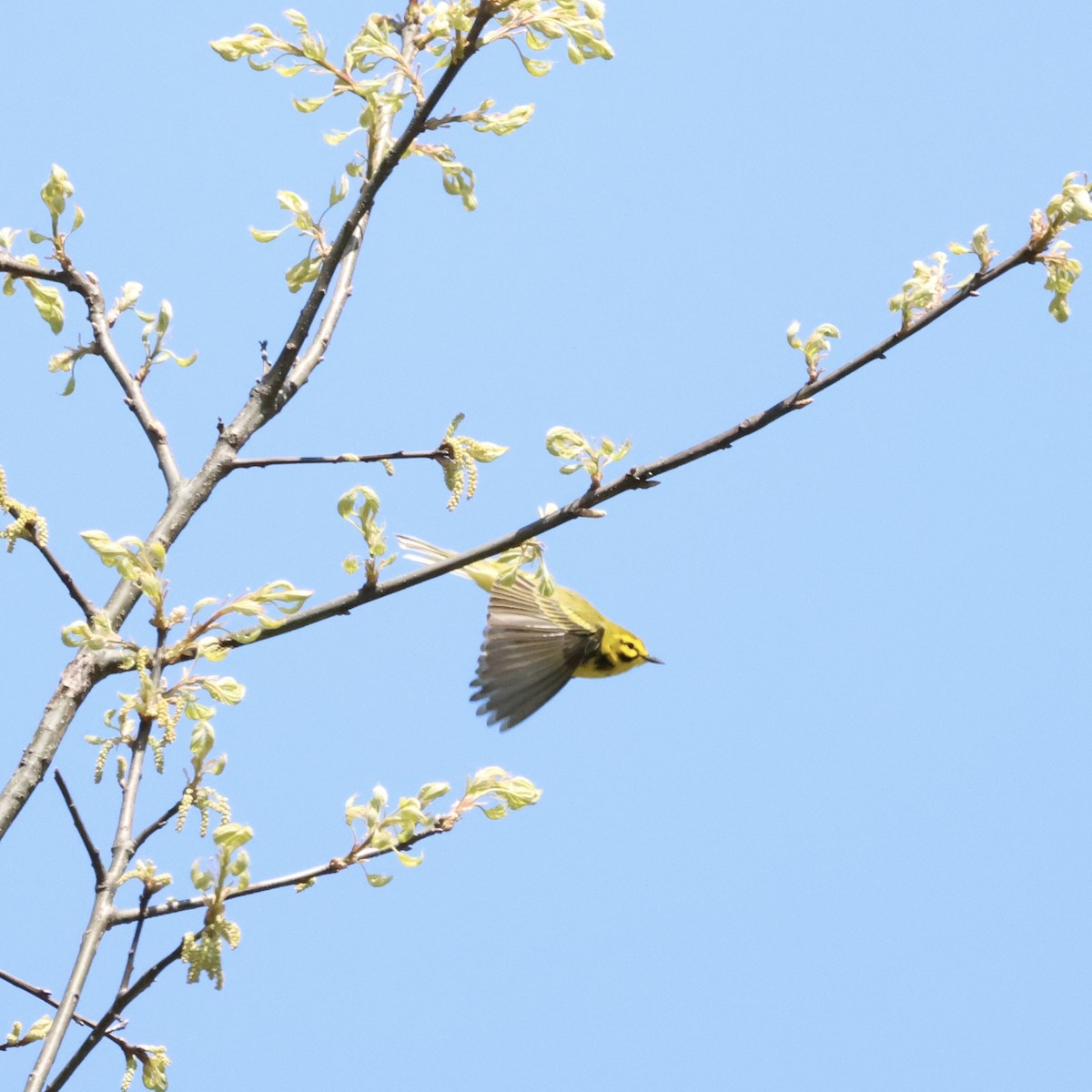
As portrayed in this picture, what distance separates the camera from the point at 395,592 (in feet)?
10.8

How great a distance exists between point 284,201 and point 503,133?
67cm

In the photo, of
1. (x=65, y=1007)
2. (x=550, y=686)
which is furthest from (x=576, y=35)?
(x=550, y=686)

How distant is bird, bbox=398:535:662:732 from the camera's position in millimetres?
7094

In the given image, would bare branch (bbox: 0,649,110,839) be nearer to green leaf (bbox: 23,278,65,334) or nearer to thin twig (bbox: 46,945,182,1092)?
thin twig (bbox: 46,945,182,1092)

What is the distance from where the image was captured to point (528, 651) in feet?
23.5

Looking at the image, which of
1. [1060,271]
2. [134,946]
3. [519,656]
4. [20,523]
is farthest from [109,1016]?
[519,656]

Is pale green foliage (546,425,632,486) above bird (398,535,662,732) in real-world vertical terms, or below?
below

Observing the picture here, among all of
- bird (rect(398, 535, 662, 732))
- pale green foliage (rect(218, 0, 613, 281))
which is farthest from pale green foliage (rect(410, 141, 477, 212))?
bird (rect(398, 535, 662, 732))

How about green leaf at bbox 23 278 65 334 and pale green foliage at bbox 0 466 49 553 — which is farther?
green leaf at bbox 23 278 65 334

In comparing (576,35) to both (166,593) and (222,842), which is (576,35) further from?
(222,842)

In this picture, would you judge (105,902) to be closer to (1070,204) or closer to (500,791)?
(500,791)

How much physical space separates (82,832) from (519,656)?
4136 millimetres

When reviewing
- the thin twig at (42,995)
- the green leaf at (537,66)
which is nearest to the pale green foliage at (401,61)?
the green leaf at (537,66)

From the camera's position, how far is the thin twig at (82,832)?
3.09 meters
